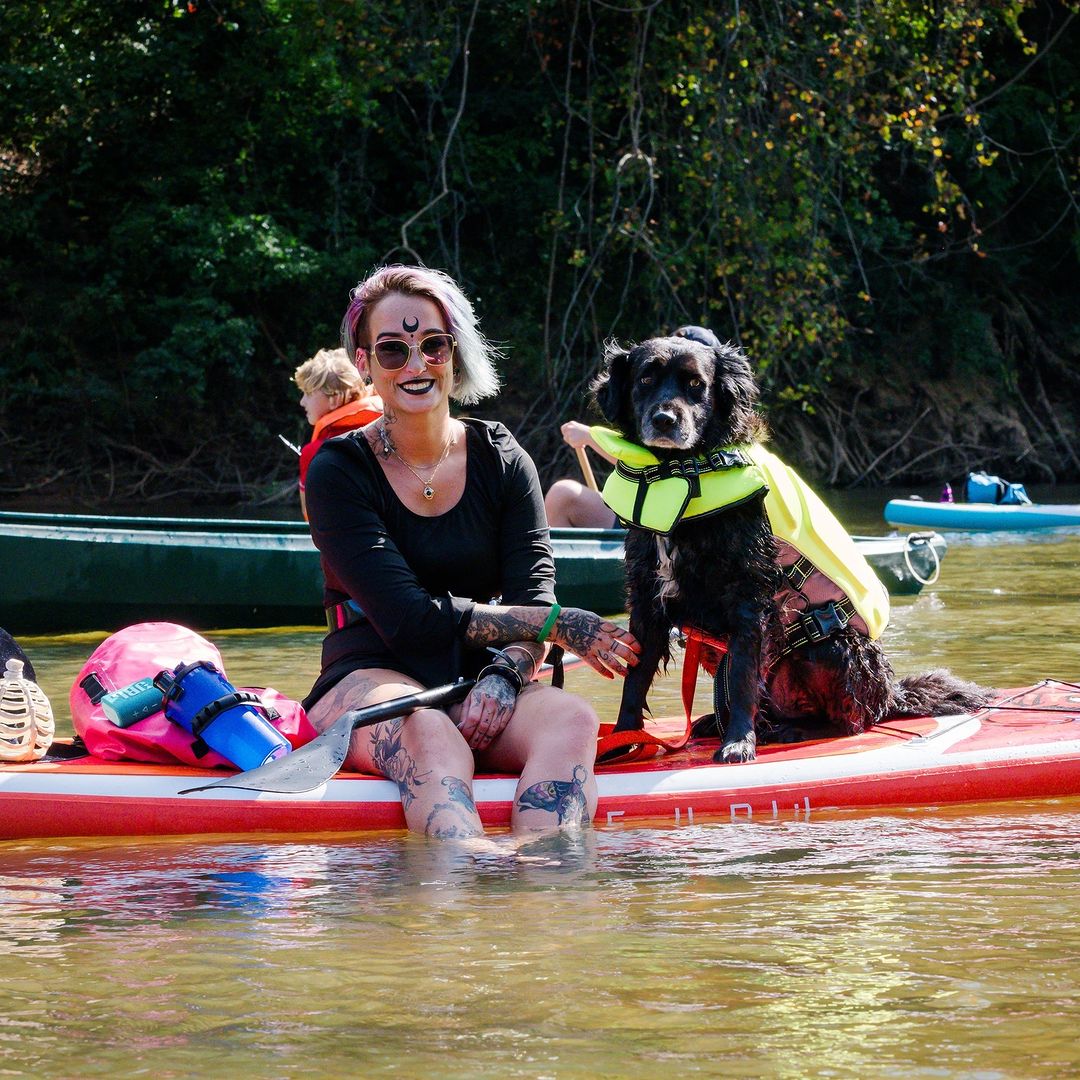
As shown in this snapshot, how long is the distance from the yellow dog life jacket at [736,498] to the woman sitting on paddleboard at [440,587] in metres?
0.29

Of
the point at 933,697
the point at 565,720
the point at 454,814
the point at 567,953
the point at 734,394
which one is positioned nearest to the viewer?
the point at 567,953

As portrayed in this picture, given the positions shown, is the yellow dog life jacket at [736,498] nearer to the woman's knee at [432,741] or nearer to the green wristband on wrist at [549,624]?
the green wristband on wrist at [549,624]

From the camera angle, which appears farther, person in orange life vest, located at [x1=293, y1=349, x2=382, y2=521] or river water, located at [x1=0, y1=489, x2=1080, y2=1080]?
person in orange life vest, located at [x1=293, y1=349, x2=382, y2=521]

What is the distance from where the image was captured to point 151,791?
3340 mm

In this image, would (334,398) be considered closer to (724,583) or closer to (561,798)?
(724,583)

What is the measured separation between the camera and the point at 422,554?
11.3 ft

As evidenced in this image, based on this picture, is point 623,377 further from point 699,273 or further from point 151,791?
point 699,273

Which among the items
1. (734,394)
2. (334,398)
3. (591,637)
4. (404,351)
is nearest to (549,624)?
(591,637)

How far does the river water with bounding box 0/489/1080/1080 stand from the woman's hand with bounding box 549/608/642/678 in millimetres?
381

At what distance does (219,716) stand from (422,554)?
0.58m

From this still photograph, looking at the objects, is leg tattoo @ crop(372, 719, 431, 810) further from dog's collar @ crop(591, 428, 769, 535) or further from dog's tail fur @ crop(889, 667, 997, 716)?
dog's tail fur @ crop(889, 667, 997, 716)

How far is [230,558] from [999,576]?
439 centimetres

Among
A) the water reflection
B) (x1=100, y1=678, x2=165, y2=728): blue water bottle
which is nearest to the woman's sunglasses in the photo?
(x1=100, y1=678, x2=165, y2=728): blue water bottle

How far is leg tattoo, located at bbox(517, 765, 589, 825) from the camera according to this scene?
3238 mm
